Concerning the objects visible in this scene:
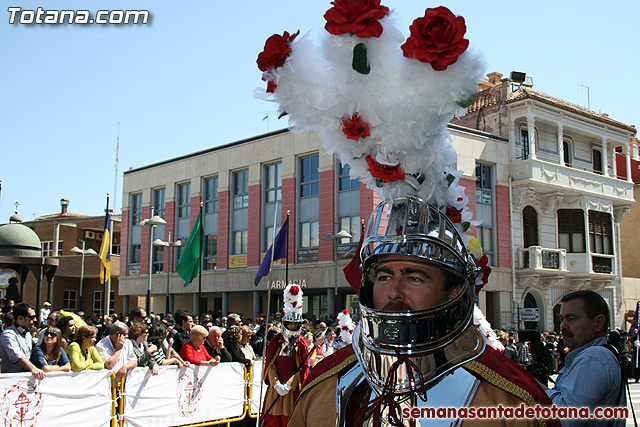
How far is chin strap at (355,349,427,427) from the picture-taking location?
8.92 feet

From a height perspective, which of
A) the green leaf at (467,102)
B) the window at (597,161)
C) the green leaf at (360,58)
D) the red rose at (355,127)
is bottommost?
the red rose at (355,127)

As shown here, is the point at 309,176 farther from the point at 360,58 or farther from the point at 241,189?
the point at 360,58

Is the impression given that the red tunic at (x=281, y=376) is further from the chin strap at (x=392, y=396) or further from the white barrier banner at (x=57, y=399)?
the chin strap at (x=392, y=396)

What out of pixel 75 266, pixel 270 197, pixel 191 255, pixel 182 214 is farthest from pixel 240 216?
pixel 75 266

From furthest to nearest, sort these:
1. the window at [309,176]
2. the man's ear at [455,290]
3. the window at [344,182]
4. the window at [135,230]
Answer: the window at [135,230] < the window at [309,176] < the window at [344,182] < the man's ear at [455,290]

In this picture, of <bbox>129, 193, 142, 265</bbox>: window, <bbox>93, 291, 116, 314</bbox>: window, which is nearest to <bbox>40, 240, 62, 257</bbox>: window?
<bbox>93, 291, 116, 314</bbox>: window

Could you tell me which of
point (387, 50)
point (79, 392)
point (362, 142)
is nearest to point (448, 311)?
point (362, 142)

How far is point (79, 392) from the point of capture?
8547mm

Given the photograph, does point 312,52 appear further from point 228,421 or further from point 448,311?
point 228,421

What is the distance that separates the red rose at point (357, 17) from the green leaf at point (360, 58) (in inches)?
2.1

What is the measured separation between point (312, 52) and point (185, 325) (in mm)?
8854

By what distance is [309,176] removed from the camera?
30844 millimetres

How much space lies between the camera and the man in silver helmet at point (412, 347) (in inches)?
107

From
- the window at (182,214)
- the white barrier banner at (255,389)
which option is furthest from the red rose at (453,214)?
the window at (182,214)
